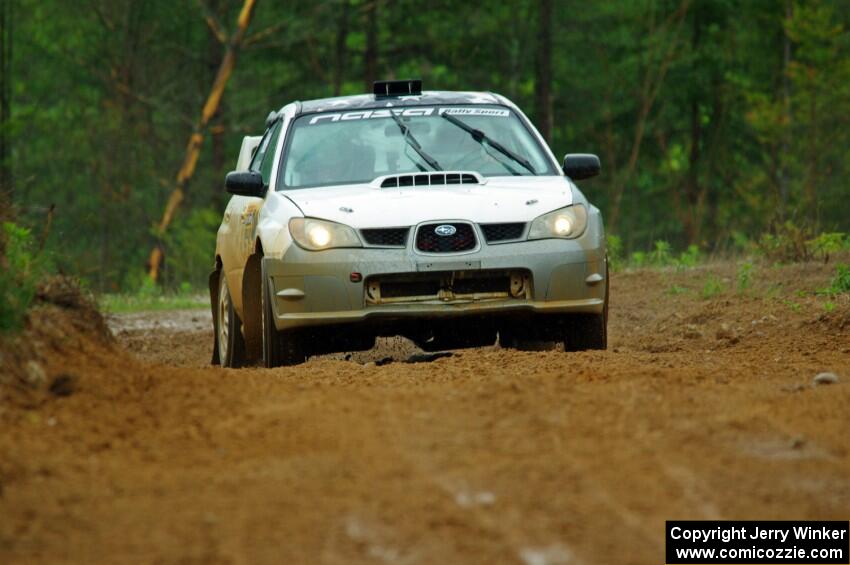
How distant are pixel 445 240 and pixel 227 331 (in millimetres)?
2885

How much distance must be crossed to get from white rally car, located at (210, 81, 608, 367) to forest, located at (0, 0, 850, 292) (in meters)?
24.0

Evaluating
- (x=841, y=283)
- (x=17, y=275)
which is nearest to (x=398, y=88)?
(x=17, y=275)

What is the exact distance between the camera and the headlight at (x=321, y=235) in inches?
366

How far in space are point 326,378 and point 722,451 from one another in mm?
3154

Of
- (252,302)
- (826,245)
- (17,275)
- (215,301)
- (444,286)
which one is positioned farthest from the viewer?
(826,245)

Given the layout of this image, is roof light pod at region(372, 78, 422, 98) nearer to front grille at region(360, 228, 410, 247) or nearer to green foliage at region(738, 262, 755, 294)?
front grille at region(360, 228, 410, 247)

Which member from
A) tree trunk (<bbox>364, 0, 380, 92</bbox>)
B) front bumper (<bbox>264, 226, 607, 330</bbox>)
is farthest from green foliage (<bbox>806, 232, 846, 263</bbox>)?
tree trunk (<bbox>364, 0, 380, 92</bbox>)

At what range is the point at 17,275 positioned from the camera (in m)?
7.77

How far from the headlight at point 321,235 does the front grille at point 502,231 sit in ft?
2.48

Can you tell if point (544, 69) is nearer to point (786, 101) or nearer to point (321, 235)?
point (786, 101)

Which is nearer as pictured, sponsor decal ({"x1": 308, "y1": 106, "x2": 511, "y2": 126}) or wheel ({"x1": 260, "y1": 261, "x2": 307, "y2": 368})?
wheel ({"x1": 260, "y1": 261, "x2": 307, "y2": 368})

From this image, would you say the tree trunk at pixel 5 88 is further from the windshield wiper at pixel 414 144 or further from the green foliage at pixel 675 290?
the windshield wiper at pixel 414 144

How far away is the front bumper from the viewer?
9250mm

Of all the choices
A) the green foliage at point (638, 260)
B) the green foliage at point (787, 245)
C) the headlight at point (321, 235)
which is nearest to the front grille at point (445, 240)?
the headlight at point (321, 235)
